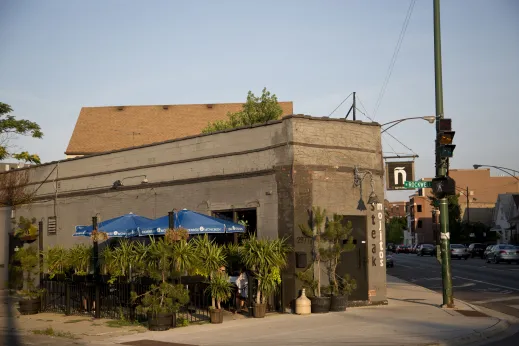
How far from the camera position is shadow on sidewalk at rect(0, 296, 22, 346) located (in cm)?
1443

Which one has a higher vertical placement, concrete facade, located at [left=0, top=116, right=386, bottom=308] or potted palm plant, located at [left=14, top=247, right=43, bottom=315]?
concrete facade, located at [left=0, top=116, right=386, bottom=308]

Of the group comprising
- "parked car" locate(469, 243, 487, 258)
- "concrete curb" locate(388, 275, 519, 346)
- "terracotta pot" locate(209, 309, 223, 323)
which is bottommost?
"parked car" locate(469, 243, 487, 258)

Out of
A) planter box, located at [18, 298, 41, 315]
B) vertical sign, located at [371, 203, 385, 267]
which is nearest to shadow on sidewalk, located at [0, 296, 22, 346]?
planter box, located at [18, 298, 41, 315]

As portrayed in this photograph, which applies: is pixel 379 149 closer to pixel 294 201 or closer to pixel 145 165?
pixel 294 201

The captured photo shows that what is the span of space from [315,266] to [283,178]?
Result: 2717mm

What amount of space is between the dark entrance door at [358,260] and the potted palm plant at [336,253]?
2.51 ft

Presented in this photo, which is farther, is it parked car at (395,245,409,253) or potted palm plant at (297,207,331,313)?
parked car at (395,245,409,253)

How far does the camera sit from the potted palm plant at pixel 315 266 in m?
18.1

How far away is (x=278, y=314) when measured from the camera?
1827 cm

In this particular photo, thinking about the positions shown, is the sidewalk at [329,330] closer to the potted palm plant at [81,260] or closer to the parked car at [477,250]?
the potted palm plant at [81,260]

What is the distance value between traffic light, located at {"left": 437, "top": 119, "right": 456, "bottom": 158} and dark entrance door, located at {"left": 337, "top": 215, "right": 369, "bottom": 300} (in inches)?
135

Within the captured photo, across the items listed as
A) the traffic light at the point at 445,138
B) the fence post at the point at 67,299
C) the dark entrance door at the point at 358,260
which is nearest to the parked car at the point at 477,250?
the dark entrance door at the point at 358,260

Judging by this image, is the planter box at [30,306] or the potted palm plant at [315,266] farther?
the planter box at [30,306]

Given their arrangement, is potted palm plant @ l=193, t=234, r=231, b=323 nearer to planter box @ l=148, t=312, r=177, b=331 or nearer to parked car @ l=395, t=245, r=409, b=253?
planter box @ l=148, t=312, r=177, b=331
